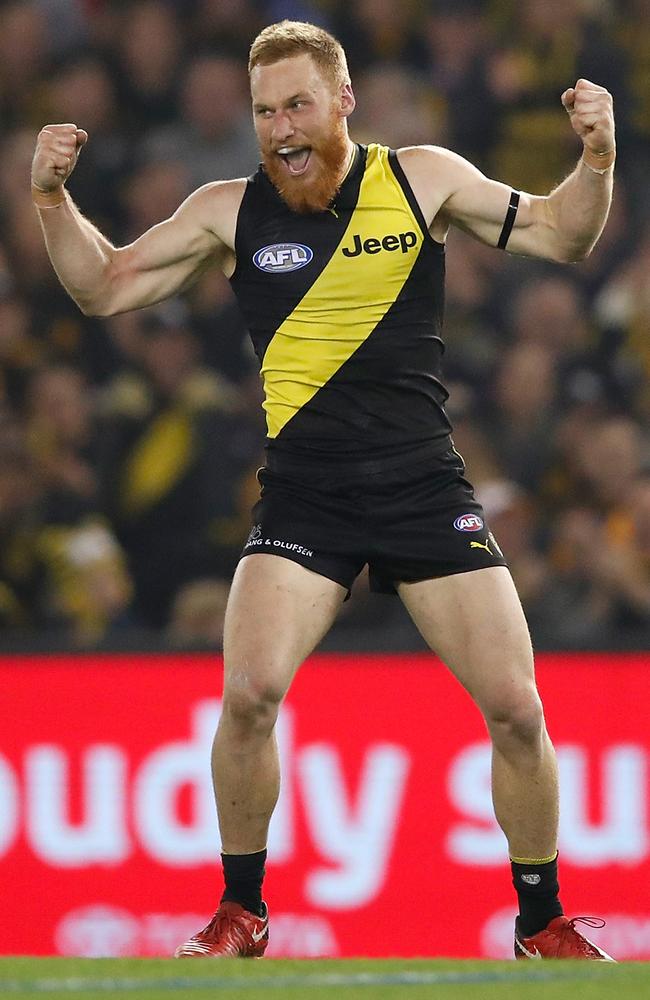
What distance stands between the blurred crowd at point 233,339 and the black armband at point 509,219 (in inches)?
88.9

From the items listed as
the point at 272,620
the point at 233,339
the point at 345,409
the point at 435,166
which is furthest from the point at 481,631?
the point at 233,339

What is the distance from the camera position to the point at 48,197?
504 centimetres

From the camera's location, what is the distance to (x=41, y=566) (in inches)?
294

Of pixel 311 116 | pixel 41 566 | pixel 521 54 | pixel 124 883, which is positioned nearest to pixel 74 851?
pixel 124 883

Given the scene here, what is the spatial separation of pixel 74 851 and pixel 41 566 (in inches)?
50.1

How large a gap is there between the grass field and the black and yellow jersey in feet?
4.56

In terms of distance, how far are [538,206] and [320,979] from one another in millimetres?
2170

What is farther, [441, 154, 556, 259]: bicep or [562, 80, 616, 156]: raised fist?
[441, 154, 556, 259]: bicep

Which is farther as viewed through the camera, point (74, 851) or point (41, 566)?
point (41, 566)

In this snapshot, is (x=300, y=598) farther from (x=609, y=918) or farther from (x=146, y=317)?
(x=146, y=317)

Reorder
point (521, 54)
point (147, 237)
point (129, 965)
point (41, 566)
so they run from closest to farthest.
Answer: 1. point (129, 965)
2. point (147, 237)
3. point (41, 566)
4. point (521, 54)

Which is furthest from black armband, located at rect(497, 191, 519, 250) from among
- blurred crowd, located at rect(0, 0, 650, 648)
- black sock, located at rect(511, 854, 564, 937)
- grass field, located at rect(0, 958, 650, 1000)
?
blurred crowd, located at rect(0, 0, 650, 648)

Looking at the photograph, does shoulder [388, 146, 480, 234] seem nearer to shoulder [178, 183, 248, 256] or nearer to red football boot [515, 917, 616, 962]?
shoulder [178, 183, 248, 256]

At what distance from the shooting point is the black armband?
16.4 feet
